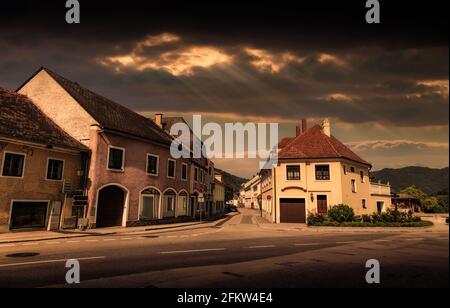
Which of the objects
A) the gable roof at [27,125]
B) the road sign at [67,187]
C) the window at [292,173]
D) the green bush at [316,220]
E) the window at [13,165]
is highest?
the gable roof at [27,125]

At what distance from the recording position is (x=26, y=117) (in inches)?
854

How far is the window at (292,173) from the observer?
30750 mm

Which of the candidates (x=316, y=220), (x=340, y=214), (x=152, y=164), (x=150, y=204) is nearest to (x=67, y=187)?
(x=150, y=204)

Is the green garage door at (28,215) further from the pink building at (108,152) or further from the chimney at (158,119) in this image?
the chimney at (158,119)

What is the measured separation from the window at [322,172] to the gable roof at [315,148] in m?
1.09

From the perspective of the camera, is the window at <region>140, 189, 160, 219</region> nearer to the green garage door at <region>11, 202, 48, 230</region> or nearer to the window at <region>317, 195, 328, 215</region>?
the green garage door at <region>11, 202, 48, 230</region>

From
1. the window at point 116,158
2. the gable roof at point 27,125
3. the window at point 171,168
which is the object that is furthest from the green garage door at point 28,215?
the window at point 171,168

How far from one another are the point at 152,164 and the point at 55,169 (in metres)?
8.39

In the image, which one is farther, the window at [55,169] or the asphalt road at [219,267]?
the window at [55,169]

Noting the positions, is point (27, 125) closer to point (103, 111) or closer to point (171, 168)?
point (103, 111)

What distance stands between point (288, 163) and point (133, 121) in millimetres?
16441
